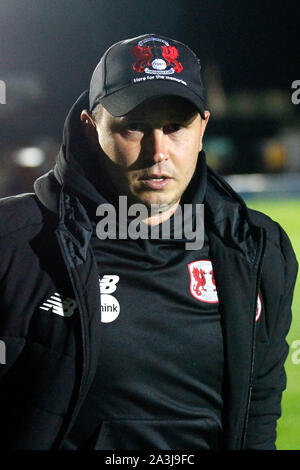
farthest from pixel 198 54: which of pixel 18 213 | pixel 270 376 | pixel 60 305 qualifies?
pixel 60 305

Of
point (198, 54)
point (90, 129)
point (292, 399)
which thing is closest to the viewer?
point (90, 129)

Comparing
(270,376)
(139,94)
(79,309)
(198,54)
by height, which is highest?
(198,54)

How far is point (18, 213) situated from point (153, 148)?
418 mm

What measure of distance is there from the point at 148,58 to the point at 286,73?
1965cm

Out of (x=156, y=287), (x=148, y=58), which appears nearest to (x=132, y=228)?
(x=156, y=287)

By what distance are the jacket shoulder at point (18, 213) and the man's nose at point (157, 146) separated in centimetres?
35

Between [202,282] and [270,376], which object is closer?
[202,282]

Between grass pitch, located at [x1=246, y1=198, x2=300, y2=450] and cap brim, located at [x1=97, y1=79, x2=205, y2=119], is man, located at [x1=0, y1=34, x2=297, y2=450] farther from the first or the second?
grass pitch, located at [x1=246, y1=198, x2=300, y2=450]

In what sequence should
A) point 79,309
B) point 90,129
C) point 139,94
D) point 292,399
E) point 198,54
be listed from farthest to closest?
point 198,54 < point 292,399 < point 90,129 < point 139,94 < point 79,309

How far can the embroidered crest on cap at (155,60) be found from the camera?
1994mm

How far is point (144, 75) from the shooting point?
199 centimetres

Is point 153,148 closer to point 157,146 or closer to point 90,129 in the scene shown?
point 157,146

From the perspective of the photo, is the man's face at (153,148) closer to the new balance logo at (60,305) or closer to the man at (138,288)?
the man at (138,288)

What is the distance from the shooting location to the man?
6.05 ft
